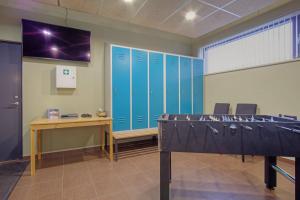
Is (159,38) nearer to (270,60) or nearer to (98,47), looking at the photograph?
(98,47)

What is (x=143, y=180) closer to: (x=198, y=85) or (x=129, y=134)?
(x=129, y=134)

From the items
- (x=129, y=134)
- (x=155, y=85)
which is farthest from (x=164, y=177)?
(x=155, y=85)

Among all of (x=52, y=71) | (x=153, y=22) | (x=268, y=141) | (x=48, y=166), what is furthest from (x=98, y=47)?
(x=268, y=141)

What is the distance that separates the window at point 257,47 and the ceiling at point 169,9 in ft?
1.48

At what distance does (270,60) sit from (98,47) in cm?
344

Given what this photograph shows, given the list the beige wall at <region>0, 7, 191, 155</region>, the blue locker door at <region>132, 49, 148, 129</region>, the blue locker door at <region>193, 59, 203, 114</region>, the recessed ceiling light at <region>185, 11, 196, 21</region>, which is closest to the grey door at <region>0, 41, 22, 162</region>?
the beige wall at <region>0, 7, 191, 155</region>

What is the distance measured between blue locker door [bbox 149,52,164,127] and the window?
4.85 ft

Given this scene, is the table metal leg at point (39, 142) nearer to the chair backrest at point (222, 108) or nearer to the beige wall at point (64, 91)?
the beige wall at point (64, 91)

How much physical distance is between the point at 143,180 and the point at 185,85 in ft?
8.42

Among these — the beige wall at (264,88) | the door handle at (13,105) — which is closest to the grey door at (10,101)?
the door handle at (13,105)

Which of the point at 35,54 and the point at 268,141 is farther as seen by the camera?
the point at 35,54

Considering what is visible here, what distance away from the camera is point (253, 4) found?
2.89 metres

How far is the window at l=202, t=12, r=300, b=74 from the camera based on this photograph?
2957 millimetres

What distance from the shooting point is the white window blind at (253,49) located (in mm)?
3035
